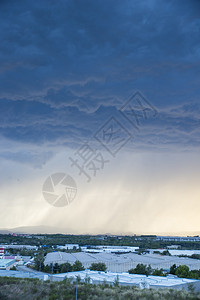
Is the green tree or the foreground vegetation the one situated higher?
the green tree

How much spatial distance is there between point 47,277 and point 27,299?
24.6 feet

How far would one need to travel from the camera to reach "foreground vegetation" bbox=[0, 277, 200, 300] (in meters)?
23.4

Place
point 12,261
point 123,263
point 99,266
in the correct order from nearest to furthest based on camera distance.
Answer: point 99,266
point 123,263
point 12,261

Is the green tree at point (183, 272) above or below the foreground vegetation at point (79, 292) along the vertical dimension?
above

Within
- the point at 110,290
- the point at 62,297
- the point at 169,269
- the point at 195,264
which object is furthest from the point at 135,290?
the point at 195,264

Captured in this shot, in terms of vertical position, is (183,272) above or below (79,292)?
above

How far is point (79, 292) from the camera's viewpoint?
82.3 ft

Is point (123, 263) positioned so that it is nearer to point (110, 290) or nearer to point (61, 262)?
point (61, 262)

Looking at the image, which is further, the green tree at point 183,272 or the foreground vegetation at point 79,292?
the green tree at point 183,272

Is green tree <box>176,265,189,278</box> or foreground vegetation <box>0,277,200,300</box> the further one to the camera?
green tree <box>176,265,189,278</box>

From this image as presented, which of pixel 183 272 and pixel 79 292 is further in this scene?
pixel 183 272

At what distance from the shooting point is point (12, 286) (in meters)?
29.1

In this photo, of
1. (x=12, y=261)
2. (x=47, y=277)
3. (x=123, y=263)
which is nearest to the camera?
(x=47, y=277)

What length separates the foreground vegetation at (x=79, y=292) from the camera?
76.8 ft
